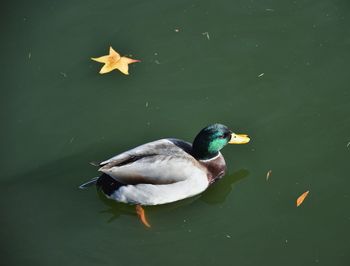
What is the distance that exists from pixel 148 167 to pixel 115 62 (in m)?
1.77

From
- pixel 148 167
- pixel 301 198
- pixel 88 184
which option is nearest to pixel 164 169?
pixel 148 167

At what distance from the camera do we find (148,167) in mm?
5602

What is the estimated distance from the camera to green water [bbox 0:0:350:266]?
557cm

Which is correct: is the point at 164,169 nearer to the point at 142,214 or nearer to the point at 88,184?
the point at 142,214

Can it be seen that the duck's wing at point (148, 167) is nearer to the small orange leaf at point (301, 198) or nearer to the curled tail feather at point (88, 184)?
the curled tail feather at point (88, 184)

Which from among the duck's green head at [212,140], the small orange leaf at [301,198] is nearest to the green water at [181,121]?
the small orange leaf at [301,198]

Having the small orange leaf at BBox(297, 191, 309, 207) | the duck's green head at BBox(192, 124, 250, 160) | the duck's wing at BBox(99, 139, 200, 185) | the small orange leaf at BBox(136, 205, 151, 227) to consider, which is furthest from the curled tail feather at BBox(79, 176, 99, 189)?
the small orange leaf at BBox(297, 191, 309, 207)

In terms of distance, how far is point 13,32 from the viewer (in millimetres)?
7410

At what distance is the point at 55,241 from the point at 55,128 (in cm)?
135

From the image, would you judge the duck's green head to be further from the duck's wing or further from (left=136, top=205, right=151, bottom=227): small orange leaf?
(left=136, top=205, right=151, bottom=227): small orange leaf

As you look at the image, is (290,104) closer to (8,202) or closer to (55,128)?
(55,128)

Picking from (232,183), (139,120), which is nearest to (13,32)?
(139,120)

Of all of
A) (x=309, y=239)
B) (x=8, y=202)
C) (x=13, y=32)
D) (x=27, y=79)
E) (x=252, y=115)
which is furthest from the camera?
(x=13, y=32)

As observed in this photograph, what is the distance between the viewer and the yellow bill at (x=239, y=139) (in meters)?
5.92
